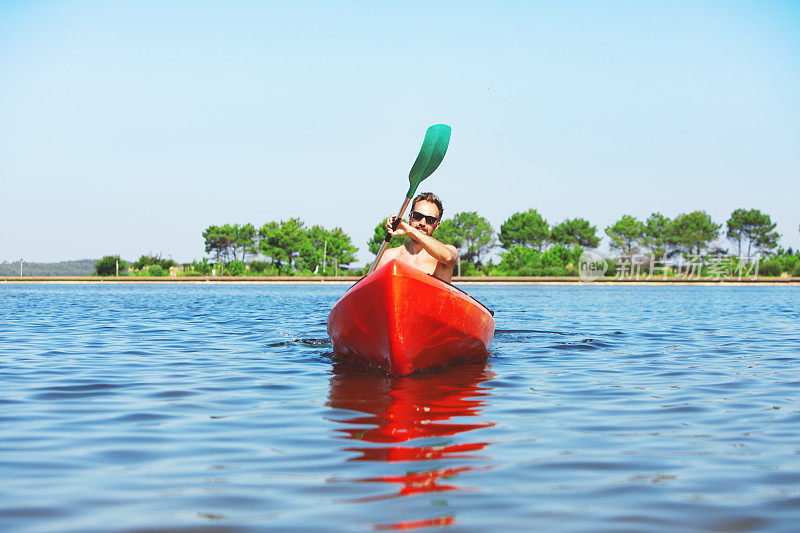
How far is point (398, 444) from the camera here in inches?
142

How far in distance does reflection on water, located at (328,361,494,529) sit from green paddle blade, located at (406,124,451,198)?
233cm

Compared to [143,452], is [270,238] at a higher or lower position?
higher

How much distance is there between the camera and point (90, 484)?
290 centimetres

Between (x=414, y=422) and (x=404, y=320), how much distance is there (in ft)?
4.81

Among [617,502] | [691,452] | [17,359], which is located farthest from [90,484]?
[17,359]

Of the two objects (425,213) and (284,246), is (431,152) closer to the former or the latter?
(425,213)

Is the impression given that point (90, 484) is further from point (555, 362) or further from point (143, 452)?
point (555, 362)

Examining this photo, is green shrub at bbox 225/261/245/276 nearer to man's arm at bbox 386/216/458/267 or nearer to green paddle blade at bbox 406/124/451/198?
green paddle blade at bbox 406/124/451/198

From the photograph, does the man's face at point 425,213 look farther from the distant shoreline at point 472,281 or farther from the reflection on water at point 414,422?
the distant shoreline at point 472,281

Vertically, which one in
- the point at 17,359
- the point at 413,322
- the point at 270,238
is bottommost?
the point at 17,359

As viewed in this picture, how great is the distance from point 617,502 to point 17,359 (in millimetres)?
6743

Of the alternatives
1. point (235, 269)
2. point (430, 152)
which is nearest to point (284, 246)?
point (235, 269)

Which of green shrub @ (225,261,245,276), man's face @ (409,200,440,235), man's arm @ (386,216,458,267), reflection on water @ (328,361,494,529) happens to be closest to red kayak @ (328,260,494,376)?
reflection on water @ (328,361,494,529)

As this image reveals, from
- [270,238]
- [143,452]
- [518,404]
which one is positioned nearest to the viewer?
[143,452]
